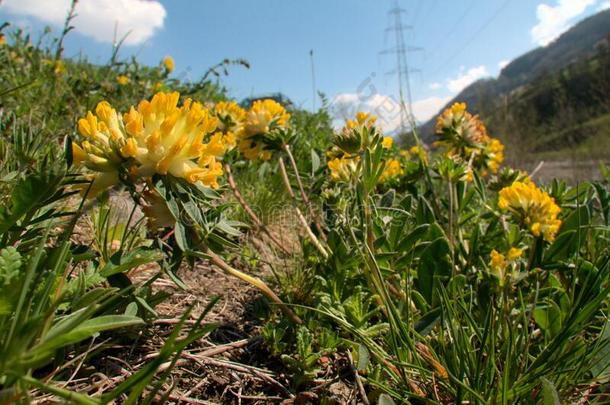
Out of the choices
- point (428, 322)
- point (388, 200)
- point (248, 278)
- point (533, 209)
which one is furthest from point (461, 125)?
point (248, 278)

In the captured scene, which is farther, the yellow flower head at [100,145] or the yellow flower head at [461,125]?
the yellow flower head at [461,125]

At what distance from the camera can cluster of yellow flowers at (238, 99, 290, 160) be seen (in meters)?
1.93

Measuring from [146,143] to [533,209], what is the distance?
4.54ft

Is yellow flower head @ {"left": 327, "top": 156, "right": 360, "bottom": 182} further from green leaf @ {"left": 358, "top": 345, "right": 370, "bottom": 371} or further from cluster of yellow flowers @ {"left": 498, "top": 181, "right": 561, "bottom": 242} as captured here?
green leaf @ {"left": 358, "top": 345, "right": 370, "bottom": 371}

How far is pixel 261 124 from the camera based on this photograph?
6.38ft

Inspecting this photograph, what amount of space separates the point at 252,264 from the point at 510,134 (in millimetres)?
9746

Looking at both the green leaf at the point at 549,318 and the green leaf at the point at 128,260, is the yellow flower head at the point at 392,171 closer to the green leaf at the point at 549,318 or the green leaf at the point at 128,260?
the green leaf at the point at 549,318

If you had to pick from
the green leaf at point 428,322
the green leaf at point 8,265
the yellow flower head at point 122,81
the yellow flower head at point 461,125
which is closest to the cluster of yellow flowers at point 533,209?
the yellow flower head at point 461,125

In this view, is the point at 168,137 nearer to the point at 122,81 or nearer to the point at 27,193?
the point at 27,193

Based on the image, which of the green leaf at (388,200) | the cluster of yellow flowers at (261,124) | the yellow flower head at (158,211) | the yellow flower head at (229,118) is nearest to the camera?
the yellow flower head at (158,211)

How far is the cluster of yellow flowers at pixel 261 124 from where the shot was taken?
6.35ft

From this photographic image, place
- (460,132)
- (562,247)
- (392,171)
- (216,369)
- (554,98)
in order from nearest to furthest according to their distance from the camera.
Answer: (216,369), (562,247), (460,132), (392,171), (554,98)

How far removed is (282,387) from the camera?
1152 millimetres

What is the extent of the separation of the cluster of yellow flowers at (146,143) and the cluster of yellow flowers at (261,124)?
916 millimetres
